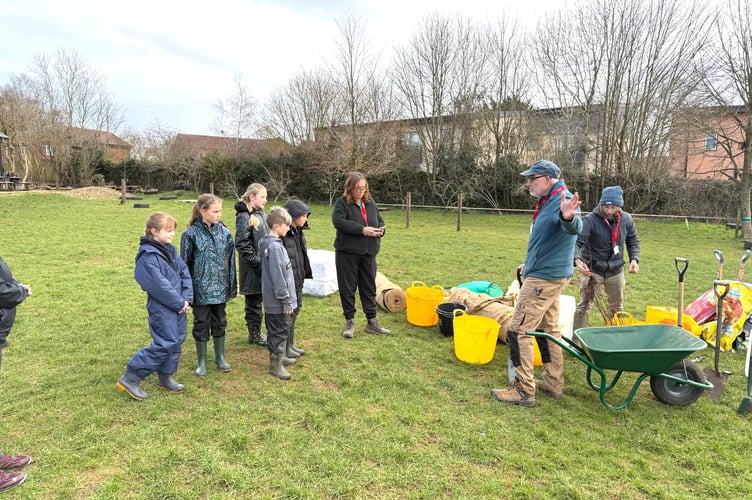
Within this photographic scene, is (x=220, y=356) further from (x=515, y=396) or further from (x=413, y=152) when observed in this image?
(x=413, y=152)

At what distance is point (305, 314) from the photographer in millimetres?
5699

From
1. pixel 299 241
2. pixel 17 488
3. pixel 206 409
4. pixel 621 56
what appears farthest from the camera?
pixel 621 56

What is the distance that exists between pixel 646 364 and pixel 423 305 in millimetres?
2572

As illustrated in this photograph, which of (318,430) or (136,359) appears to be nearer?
(318,430)

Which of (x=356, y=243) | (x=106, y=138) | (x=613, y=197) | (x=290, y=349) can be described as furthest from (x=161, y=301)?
(x=106, y=138)

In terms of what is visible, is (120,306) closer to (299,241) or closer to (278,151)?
(299,241)

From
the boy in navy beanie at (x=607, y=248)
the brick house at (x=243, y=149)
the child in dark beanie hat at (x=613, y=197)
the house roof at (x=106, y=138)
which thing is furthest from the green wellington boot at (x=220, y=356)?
the house roof at (x=106, y=138)

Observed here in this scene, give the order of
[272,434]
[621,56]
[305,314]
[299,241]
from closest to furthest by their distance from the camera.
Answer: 1. [272,434]
2. [299,241]
3. [305,314]
4. [621,56]

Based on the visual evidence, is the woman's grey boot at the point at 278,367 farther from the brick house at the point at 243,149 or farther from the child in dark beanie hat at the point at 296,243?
the brick house at the point at 243,149

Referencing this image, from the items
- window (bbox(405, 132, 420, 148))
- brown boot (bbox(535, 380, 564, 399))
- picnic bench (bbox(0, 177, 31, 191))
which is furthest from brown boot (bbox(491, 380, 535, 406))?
picnic bench (bbox(0, 177, 31, 191))

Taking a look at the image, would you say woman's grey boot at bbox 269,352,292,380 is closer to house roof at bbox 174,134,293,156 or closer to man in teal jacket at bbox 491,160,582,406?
Result: man in teal jacket at bbox 491,160,582,406

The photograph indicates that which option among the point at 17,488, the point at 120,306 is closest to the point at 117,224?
the point at 120,306

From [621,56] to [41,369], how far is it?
2276cm

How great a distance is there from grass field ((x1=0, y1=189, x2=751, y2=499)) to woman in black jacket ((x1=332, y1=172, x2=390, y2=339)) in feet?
1.39
